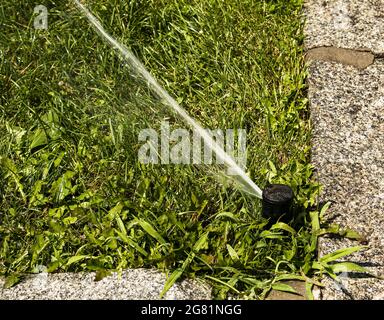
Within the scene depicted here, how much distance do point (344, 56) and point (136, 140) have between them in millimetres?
1285

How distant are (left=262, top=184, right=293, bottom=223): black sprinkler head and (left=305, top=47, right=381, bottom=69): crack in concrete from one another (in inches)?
47.8

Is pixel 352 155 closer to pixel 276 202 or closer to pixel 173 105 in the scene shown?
pixel 276 202

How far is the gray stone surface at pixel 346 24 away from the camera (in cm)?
377

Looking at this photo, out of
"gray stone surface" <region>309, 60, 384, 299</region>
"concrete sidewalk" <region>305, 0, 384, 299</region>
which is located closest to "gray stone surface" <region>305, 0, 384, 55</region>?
"concrete sidewalk" <region>305, 0, 384, 299</region>

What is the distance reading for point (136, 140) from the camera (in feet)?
10.6

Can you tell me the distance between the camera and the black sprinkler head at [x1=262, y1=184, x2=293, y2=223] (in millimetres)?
2660

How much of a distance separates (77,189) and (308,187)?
3.47 feet

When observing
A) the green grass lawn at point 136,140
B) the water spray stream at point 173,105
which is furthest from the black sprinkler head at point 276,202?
the water spray stream at point 173,105

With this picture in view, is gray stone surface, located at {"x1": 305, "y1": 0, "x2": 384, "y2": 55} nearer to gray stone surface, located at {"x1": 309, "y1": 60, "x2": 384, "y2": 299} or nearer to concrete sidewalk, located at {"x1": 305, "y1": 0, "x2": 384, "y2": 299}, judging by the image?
concrete sidewalk, located at {"x1": 305, "y1": 0, "x2": 384, "y2": 299}

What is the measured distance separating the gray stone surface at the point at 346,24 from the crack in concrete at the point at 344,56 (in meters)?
0.03

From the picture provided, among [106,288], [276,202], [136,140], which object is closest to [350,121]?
[276,202]

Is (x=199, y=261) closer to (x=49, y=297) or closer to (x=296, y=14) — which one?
(x=49, y=297)

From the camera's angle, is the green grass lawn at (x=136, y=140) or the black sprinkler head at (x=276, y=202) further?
the green grass lawn at (x=136, y=140)

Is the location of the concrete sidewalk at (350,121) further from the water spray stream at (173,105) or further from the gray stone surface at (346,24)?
the water spray stream at (173,105)
